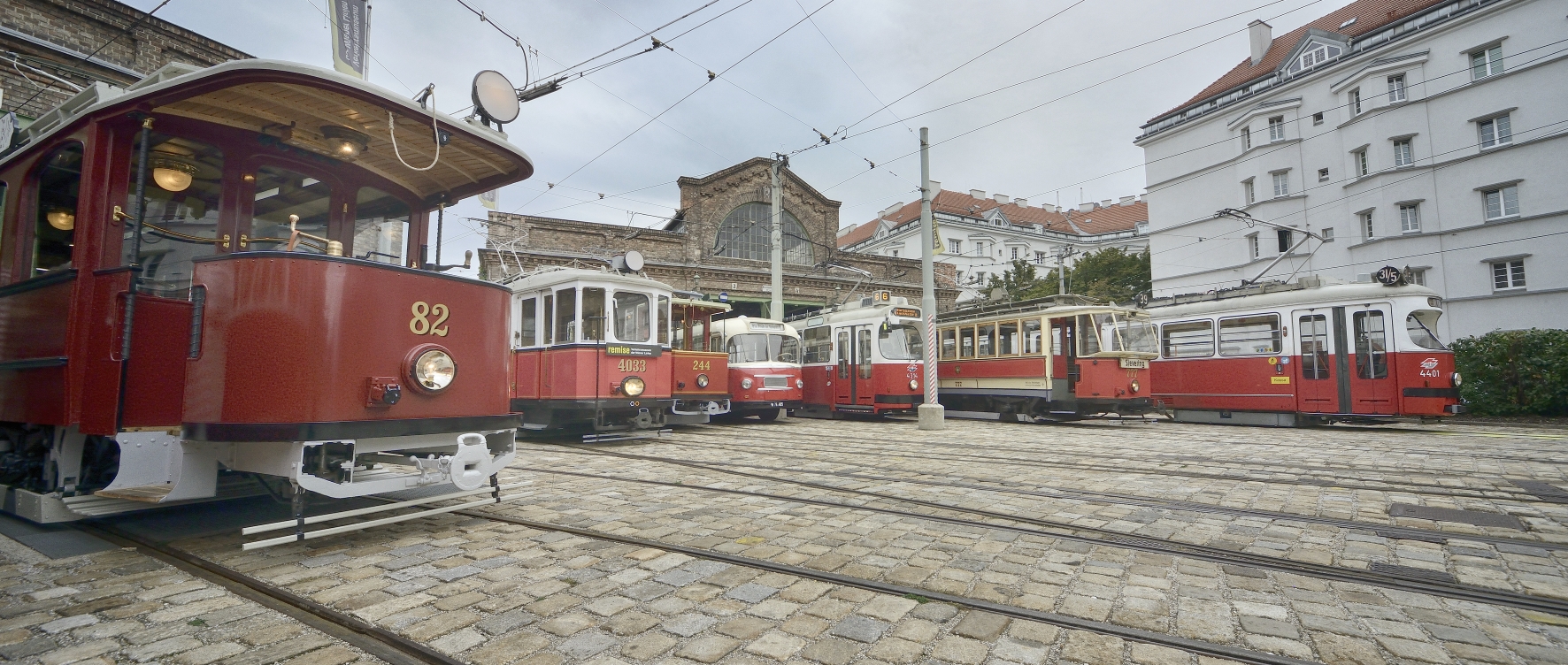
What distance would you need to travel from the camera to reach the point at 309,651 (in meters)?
2.51

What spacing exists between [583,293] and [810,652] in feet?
27.9

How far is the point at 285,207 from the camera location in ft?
15.4

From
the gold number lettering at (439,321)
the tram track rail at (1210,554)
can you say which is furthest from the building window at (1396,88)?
the gold number lettering at (439,321)

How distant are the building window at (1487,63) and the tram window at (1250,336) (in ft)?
65.1

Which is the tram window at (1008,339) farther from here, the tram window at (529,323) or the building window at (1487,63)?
the building window at (1487,63)

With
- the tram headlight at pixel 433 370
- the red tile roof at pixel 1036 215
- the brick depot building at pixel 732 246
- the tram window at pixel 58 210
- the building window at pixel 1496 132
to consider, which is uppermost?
Answer: the red tile roof at pixel 1036 215

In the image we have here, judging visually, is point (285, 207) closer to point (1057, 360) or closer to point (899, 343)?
point (899, 343)

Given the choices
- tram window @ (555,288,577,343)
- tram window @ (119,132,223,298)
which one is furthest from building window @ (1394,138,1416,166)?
tram window @ (119,132,223,298)

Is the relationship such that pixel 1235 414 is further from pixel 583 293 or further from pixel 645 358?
pixel 583 293

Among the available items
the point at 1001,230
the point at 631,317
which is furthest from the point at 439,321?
the point at 1001,230

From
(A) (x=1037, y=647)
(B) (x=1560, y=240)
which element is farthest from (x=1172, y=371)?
(B) (x=1560, y=240)

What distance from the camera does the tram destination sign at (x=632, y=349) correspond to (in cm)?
1009

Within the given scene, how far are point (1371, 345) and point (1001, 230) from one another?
126ft

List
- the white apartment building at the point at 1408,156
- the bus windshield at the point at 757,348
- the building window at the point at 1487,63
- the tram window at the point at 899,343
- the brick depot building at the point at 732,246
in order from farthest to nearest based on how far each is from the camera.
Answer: the building window at the point at 1487,63 < the white apartment building at the point at 1408,156 < the brick depot building at the point at 732,246 < the tram window at the point at 899,343 < the bus windshield at the point at 757,348
